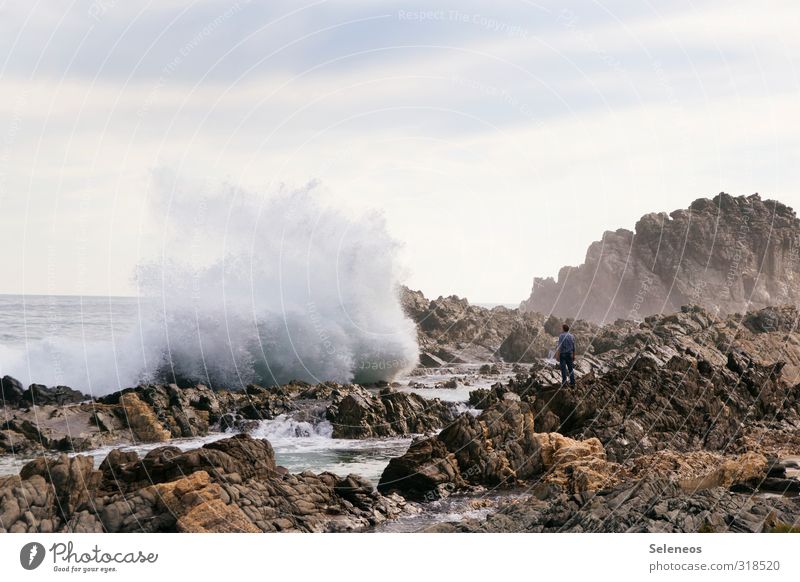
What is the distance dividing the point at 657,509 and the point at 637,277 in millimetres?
88641

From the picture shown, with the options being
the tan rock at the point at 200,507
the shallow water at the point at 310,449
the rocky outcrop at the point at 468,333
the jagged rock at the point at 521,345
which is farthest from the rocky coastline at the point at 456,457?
the rocky outcrop at the point at 468,333

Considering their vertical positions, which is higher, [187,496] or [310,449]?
[187,496]

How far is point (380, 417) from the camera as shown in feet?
106

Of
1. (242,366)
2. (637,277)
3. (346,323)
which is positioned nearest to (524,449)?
(242,366)

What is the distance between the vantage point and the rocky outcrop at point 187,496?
1831 centimetres

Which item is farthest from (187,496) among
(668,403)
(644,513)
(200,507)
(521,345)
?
(521,345)

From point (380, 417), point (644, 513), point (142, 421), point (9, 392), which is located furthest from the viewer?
point (9, 392)

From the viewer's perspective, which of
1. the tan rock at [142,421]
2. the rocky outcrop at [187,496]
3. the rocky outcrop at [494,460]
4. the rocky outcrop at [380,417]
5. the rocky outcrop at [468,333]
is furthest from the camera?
the rocky outcrop at [468,333]

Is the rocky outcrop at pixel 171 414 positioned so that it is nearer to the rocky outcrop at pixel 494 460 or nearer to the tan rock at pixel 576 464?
the rocky outcrop at pixel 494 460

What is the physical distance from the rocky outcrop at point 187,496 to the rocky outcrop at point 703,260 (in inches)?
2784

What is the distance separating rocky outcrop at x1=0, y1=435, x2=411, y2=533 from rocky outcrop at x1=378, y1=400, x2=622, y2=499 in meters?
1.29

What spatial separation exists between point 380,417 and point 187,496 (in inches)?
549

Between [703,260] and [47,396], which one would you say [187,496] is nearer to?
[47,396]

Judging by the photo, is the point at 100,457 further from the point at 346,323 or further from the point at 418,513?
the point at 346,323
